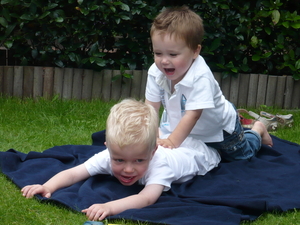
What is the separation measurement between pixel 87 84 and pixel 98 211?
3.48 m

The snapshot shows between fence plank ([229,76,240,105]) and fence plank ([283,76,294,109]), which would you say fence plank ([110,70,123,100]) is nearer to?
A: fence plank ([229,76,240,105])

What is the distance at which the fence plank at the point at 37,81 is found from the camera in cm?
555

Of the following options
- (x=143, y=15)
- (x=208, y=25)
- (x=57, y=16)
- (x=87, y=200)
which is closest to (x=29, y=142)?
(x=87, y=200)

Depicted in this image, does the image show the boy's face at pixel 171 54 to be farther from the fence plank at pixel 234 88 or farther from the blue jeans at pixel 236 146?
the fence plank at pixel 234 88

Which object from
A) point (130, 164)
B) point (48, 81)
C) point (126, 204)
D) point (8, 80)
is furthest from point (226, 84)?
point (126, 204)

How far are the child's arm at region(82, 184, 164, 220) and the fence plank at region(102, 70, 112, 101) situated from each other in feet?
10.5

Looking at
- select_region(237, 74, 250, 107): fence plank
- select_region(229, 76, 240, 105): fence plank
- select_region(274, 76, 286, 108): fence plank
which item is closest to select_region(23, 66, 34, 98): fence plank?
select_region(229, 76, 240, 105): fence plank

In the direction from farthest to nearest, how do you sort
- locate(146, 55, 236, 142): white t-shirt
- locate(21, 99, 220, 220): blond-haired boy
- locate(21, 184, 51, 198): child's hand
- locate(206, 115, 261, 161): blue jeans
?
locate(206, 115, 261, 161): blue jeans → locate(146, 55, 236, 142): white t-shirt → locate(21, 184, 51, 198): child's hand → locate(21, 99, 220, 220): blond-haired boy

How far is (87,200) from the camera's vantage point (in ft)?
8.33

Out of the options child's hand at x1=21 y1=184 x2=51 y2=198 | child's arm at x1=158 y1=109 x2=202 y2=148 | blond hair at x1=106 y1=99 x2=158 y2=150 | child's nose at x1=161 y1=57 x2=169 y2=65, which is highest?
child's nose at x1=161 y1=57 x2=169 y2=65

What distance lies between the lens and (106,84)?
18.7 feet

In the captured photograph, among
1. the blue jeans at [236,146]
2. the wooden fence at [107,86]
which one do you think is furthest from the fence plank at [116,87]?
the blue jeans at [236,146]

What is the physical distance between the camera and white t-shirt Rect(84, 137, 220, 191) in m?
2.69

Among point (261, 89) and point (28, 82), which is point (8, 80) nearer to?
point (28, 82)
